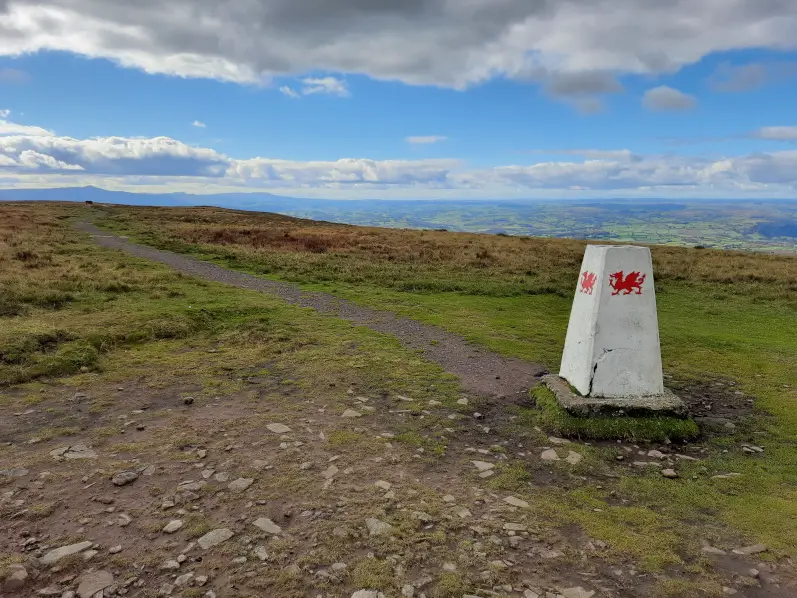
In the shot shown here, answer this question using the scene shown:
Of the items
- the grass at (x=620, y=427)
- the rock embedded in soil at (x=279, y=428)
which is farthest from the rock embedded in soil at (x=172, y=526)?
the grass at (x=620, y=427)

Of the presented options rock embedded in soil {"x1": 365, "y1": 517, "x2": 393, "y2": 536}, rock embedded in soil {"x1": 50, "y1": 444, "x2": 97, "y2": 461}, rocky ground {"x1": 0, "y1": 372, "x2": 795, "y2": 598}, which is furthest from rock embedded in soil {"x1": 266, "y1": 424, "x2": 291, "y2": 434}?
rock embedded in soil {"x1": 365, "y1": 517, "x2": 393, "y2": 536}

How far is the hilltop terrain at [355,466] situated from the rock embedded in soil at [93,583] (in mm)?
15

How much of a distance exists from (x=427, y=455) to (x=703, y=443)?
4.14 meters

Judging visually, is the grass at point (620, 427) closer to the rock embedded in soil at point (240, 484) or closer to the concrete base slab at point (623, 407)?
the concrete base slab at point (623, 407)

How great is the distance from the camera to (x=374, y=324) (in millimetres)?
13758

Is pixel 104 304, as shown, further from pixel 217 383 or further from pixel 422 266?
pixel 422 266

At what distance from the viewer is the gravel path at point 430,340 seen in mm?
9336

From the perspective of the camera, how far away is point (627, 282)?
769 cm

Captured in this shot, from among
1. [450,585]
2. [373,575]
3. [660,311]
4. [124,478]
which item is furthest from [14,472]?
[660,311]

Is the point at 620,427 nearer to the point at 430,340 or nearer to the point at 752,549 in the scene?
the point at 752,549

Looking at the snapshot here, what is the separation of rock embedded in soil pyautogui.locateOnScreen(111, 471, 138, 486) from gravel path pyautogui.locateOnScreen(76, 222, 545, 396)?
5.53 meters

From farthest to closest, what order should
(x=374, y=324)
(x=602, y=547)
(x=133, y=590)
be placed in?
1. (x=374, y=324)
2. (x=602, y=547)
3. (x=133, y=590)

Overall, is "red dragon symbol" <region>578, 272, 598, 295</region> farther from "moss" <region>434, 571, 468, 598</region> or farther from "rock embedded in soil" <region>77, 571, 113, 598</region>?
"rock embedded in soil" <region>77, 571, 113, 598</region>

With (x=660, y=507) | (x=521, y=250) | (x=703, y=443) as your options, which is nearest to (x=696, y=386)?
(x=703, y=443)
